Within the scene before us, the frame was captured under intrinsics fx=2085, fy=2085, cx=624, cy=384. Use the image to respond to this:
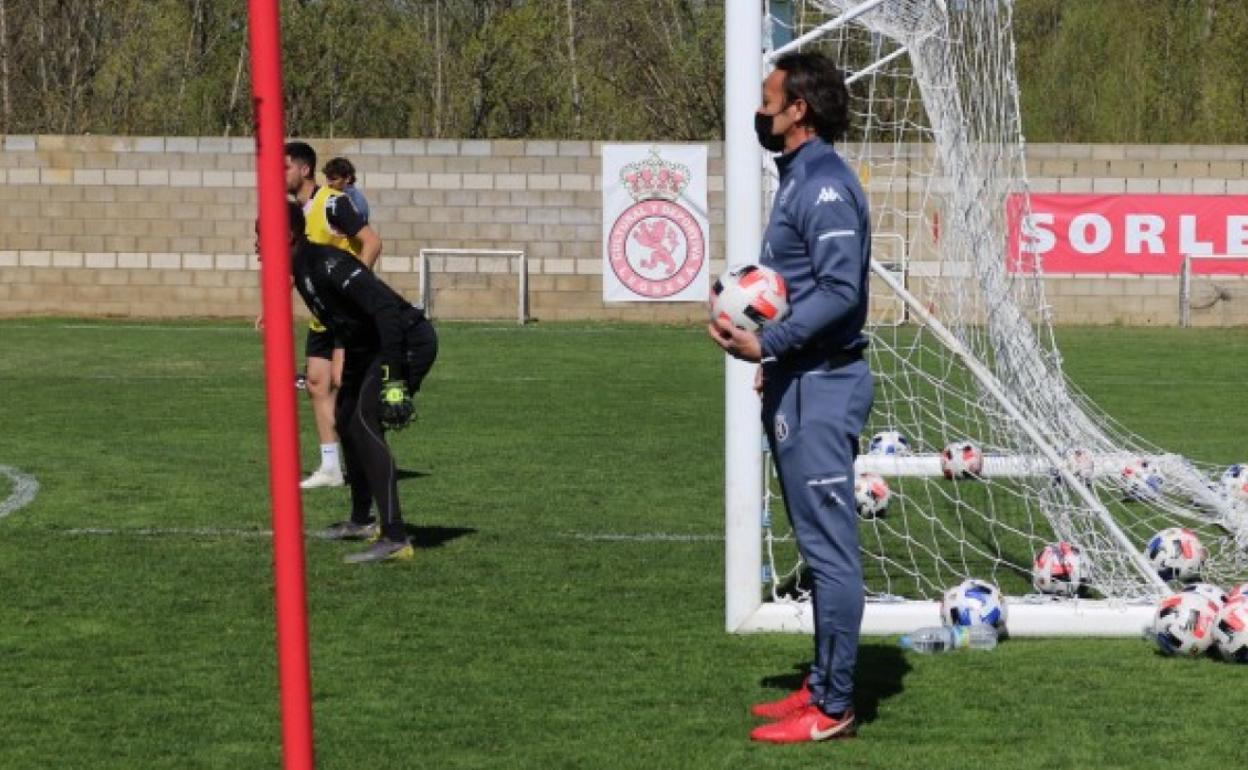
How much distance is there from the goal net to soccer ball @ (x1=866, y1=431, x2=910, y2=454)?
2cm

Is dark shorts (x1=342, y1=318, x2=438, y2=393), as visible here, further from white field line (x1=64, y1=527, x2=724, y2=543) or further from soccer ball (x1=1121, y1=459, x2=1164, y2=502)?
soccer ball (x1=1121, y1=459, x2=1164, y2=502)

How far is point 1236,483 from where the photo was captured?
12109 mm

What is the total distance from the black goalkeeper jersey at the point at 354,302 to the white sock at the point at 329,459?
2.79 meters

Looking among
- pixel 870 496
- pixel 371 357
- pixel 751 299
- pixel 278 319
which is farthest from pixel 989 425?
pixel 278 319

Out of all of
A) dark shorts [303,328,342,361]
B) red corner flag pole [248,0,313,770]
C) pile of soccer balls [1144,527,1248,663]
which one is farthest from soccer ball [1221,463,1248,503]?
red corner flag pole [248,0,313,770]

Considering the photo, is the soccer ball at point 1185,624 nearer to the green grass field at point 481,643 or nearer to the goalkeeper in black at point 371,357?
the green grass field at point 481,643

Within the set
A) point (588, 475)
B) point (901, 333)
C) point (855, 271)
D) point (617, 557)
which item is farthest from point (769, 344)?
point (901, 333)

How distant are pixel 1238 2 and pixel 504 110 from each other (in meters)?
14.8

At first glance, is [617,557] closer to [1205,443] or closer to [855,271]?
[855,271]

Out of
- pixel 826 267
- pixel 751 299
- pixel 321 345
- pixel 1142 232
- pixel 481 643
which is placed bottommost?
pixel 481 643

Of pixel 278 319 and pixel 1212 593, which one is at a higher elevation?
pixel 278 319

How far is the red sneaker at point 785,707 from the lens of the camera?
6801mm

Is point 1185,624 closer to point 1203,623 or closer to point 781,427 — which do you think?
point 1203,623

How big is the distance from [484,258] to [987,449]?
1771 centimetres
